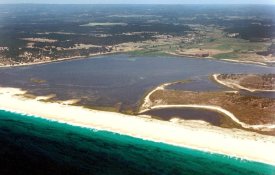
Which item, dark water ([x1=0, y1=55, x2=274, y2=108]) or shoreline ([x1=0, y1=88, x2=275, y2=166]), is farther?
dark water ([x1=0, y1=55, x2=274, y2=108])

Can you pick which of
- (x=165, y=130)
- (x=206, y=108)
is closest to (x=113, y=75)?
(x=206, y=108)

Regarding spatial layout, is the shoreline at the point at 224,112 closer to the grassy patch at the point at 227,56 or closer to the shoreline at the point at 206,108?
the shoreline at the point at 206,108

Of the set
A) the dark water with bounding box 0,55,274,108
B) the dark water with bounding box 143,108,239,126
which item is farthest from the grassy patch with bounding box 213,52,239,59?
the dark water with bounding box 143,108,239,126

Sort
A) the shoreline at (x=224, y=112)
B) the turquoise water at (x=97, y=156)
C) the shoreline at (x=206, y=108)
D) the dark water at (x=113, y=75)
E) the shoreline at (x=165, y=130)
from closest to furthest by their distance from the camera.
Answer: the turquoise water at (x=97, y=156), the shoreline at (x=165, y=130), the shoreline at (x=224, y=112), the shoreline at (x=206, y=108), the dark water at (x=113, y=75)

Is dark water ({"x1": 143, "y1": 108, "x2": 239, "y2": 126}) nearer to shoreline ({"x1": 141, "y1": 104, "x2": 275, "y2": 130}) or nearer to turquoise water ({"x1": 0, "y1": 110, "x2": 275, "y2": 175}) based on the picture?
shoreline ({"x1": 141, "y1": 104, "x2": 275, "y2": 130})

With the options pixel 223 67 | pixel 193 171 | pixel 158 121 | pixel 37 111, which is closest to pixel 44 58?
pixel 223 67

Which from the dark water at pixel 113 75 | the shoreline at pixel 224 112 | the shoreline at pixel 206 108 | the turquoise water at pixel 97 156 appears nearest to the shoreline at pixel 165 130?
the turquoise water at pixel 97 156

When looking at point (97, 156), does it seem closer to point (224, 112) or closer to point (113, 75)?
point (224, 112)
